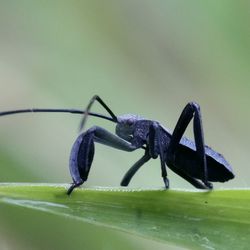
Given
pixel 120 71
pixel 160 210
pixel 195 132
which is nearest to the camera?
pixel 160 210

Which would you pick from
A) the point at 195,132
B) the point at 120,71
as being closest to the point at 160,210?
the point at 195,132

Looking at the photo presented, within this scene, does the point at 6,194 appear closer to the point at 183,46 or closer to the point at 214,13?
the point at 214,13

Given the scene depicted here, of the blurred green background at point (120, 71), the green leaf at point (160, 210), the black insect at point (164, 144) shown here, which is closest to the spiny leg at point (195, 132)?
the black insect at point (164, 144)

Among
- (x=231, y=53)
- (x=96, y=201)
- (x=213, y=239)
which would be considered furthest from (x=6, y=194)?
(x=231, y=53)

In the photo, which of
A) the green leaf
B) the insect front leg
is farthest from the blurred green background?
the green leaf

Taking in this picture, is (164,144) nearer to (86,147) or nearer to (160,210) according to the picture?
(86,147)

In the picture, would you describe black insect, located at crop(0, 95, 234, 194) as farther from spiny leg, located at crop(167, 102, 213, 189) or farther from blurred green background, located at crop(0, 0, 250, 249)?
blurred green background, located at crop(0, 0, 250, 249)

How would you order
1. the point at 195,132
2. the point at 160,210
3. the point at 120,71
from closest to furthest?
the point at 160,210 < the point at 195,132 < the point at 120,71
